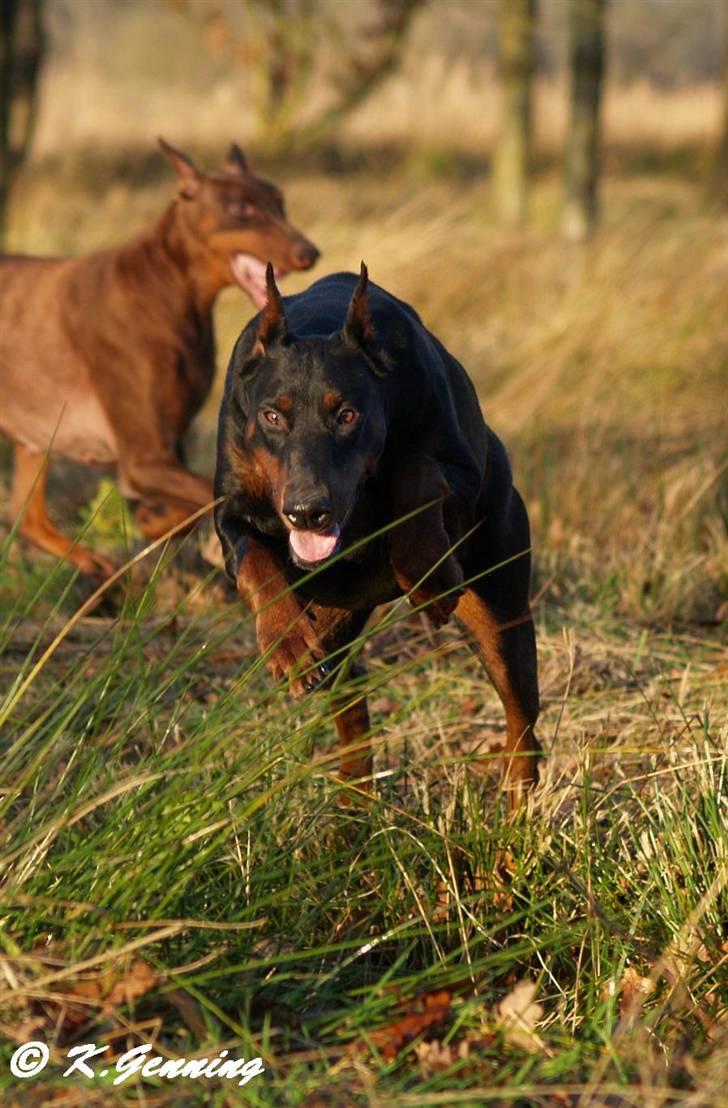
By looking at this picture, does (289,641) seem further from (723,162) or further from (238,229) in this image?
(723,162)

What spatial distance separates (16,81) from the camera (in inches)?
494

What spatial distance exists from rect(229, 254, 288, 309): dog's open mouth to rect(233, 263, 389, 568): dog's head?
3.00m

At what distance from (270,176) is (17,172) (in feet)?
25.1

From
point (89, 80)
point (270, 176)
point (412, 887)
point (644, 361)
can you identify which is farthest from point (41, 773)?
point (89, 80)

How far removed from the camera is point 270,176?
20.2 m

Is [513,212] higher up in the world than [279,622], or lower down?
lower down

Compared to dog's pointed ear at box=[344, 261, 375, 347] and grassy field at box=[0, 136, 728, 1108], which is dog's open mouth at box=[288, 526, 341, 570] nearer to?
grassy field at box=[0, 136, 728, 1108]

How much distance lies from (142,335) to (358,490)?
322 centimetres

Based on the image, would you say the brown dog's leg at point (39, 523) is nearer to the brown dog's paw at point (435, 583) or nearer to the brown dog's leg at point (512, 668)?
the brown dog's leg at point (512, 668)

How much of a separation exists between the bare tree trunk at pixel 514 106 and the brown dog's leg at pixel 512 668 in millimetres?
12767

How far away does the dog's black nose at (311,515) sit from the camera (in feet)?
10.9

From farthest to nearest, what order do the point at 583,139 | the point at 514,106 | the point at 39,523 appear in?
the point at 514,106, the point at 583,139, the point at 39,523

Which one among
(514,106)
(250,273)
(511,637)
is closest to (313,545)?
(511,637)

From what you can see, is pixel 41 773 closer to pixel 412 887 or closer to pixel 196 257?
pixel 412 887
